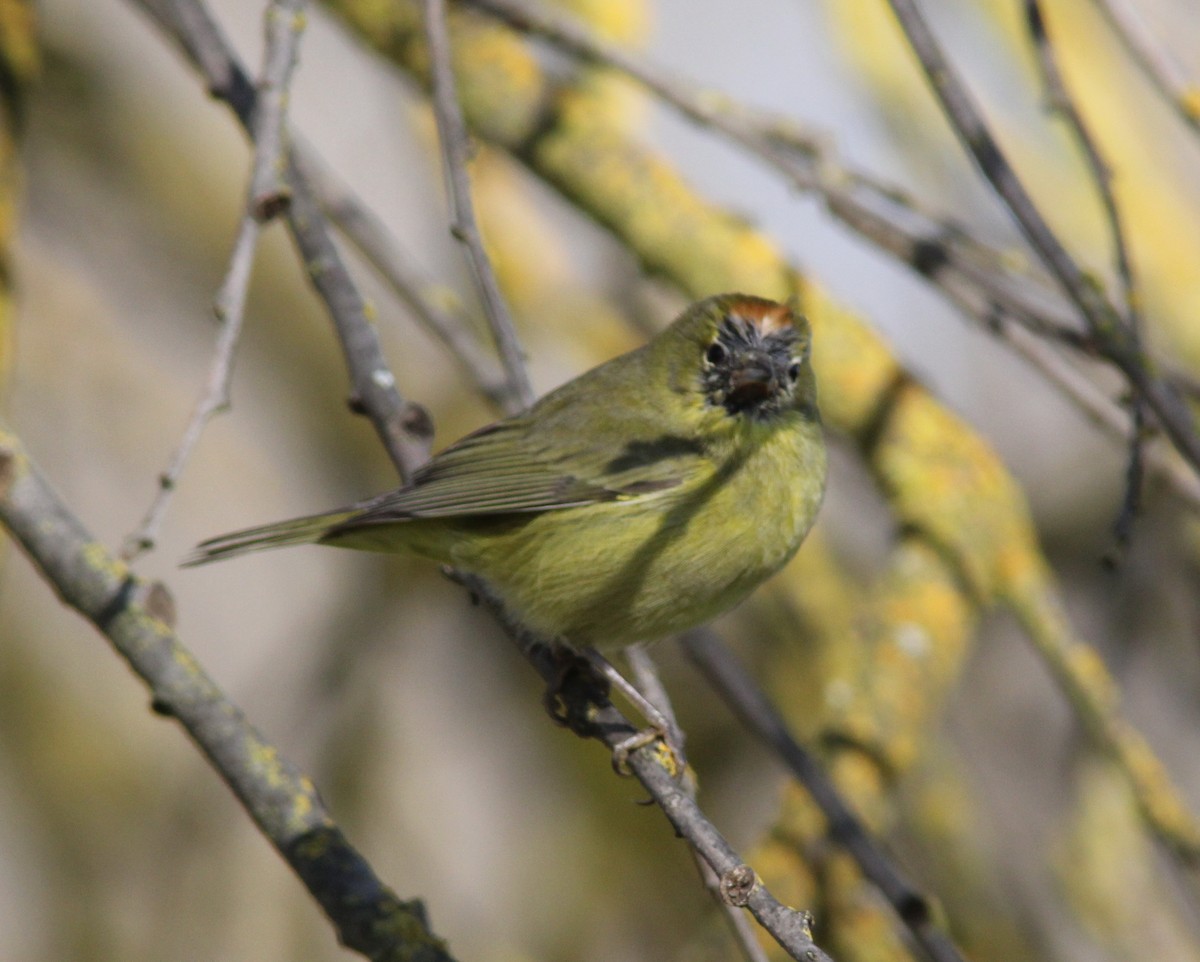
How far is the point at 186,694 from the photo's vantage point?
8.64 ft

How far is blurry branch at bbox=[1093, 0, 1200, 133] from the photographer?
132 inches

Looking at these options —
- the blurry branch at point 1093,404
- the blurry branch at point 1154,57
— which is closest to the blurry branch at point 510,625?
the blurry branch at point 1093,404

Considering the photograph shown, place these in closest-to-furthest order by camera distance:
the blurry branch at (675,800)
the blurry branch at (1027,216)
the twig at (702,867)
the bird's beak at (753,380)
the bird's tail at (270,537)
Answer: the blurry branch at (675,800), the twig at (702,867), the blurry branch at (1027,216), the bird's tail at (270,537), the bird's beak at (753,380)

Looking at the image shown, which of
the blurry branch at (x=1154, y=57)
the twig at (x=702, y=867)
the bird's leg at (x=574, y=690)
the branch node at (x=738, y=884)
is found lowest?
the branch node at (x=738, y=884)

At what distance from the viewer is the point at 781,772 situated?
5207 millimetres

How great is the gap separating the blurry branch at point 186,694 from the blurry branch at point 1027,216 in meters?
1.80

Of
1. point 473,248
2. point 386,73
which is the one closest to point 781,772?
point 473,248

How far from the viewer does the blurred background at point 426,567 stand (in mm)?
4723

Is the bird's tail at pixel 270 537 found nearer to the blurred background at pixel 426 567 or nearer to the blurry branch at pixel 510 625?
the blurry branch at pixel 510 625

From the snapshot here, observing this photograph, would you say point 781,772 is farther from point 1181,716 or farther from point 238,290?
point 238,290

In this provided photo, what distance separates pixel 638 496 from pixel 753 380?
1.36 feet

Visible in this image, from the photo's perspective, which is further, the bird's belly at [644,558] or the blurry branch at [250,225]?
the bird's belly at [644,558]

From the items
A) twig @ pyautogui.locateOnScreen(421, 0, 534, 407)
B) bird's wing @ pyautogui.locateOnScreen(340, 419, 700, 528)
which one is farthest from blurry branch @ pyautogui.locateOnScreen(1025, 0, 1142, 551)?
twig @ pyautogui.locateOnScreen(421, 0, 534, 407)

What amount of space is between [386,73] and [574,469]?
284 centimetres
